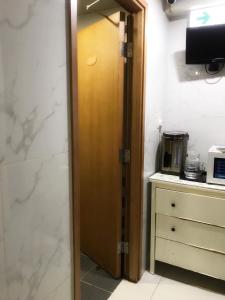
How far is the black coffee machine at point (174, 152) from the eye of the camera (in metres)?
2.15

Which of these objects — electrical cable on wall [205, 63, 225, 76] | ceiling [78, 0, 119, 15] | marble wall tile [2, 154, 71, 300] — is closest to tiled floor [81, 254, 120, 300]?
marble wall tile [2, 154, 71, 300]

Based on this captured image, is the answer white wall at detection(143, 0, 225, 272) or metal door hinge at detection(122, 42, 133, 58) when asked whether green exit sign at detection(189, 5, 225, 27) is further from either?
metal door hinge at detection(122, 42, 133, 58)

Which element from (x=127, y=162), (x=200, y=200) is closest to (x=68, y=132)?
(x=127, y=162)

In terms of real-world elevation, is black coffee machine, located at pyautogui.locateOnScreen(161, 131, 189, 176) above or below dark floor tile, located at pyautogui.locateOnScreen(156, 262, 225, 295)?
above

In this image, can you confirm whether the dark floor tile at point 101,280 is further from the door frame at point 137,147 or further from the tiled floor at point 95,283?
the door frame at point 137,147

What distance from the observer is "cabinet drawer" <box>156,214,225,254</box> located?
1902 mm

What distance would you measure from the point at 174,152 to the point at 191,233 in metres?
0.65

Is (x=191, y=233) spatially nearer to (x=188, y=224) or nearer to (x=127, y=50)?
(x=188, y=224)

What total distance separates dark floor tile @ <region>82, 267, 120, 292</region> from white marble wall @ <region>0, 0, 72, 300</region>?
942 millimetres

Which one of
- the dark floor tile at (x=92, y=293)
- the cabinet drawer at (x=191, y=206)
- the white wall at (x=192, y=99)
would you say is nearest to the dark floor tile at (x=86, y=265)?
the dark floor tile at (x=92, y=293)

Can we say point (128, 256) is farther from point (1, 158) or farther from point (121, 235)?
point (1, 158)

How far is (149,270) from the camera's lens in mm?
2234

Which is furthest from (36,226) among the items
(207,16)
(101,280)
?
(207,16)

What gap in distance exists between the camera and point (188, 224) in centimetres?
199
